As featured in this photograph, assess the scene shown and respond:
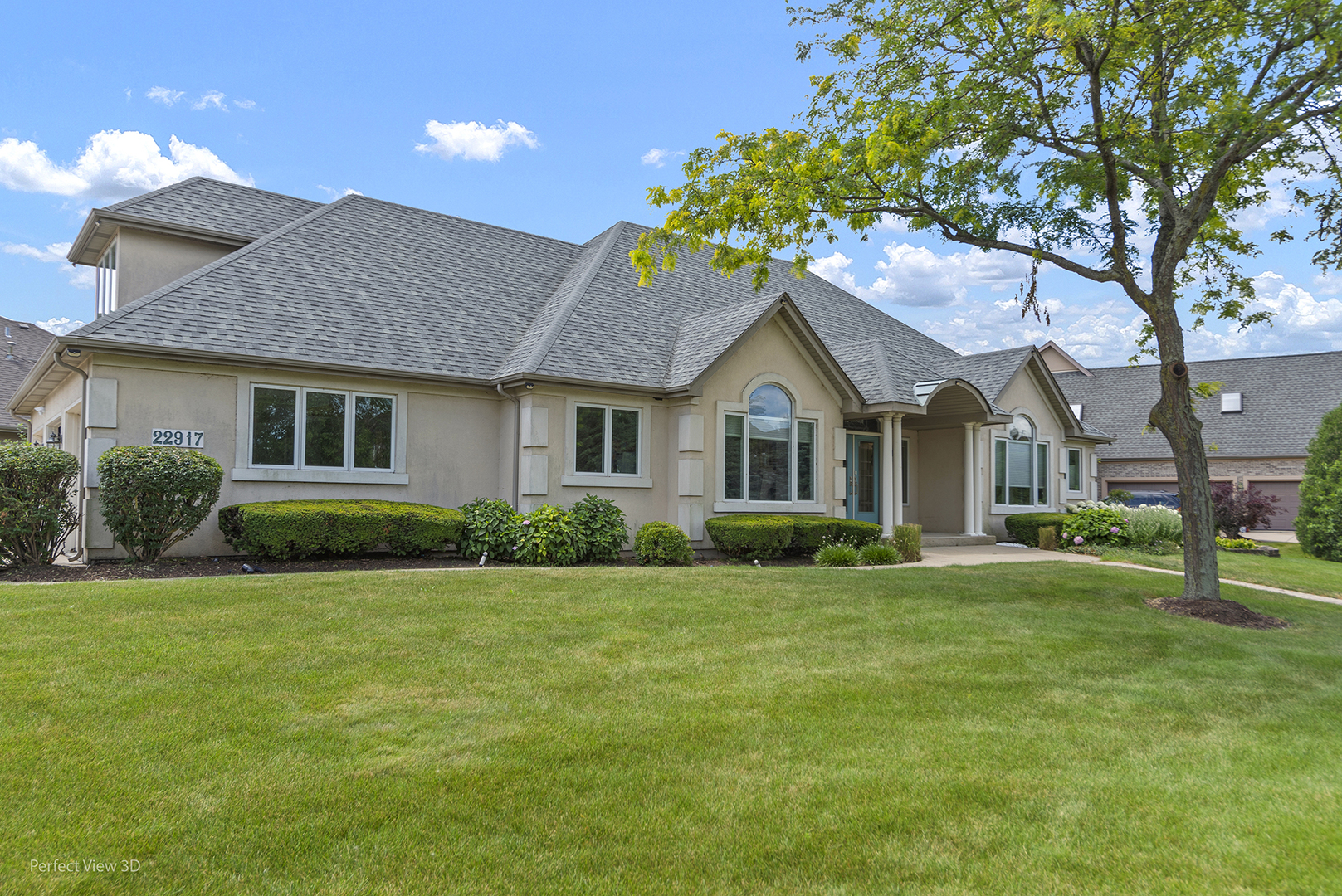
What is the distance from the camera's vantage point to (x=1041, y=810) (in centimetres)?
434

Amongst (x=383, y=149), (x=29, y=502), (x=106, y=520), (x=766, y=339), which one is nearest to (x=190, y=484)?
(x=106, y=520)

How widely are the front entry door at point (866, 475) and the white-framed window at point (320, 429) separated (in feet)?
35.7

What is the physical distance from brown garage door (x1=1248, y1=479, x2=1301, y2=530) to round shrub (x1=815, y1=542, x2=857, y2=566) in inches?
1204

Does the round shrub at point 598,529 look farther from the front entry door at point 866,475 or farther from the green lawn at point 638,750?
the front entry door at point 866,475

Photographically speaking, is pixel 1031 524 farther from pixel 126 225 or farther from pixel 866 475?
pixel 126 225

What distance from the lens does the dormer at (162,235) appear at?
15.6 m

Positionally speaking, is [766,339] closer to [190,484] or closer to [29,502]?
[190,484]

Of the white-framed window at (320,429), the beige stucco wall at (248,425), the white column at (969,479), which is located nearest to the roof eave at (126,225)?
the beige stucco wall at (248,425)

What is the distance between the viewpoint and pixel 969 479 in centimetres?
2038

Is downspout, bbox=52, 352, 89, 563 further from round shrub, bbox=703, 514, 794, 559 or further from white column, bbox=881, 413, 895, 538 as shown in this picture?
white column, bbox=881, 413, 895, 538

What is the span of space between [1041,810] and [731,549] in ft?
35.5

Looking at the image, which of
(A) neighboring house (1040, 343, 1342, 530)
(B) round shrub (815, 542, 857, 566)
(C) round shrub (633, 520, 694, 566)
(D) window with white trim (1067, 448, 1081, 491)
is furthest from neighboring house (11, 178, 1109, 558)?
(A) neighboring house (1040, 343, 1342, 530)

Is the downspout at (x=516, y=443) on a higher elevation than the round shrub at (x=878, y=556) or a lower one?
higher

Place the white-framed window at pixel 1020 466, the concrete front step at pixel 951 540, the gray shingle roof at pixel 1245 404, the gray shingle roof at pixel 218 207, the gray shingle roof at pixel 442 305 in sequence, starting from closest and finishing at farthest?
the gray shingle roof at pixel 442 305
the gray shingle roof at pixel 218 207
the concrete front step at pixel 951 540
the white-framed window at pixel 1020 466
the gray shingle roof at pixel 1245 404
